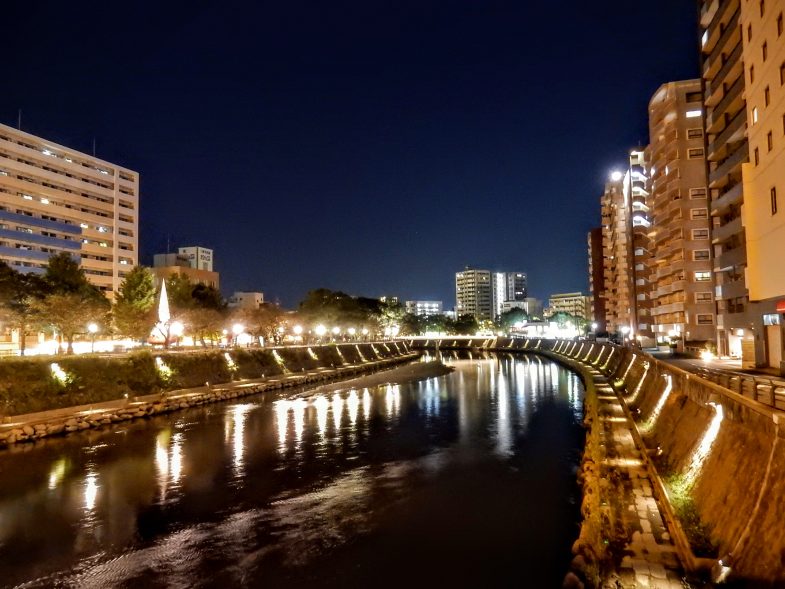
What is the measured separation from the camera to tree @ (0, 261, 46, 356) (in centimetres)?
5300

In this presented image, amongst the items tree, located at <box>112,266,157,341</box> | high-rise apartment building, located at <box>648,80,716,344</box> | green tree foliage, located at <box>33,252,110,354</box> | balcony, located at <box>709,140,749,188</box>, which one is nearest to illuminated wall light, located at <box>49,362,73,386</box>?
green tree foliage, located at <box>33,252,110,354</box>

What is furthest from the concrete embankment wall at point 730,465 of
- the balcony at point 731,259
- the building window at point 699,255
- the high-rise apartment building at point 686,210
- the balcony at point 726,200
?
the building window at point 699,255

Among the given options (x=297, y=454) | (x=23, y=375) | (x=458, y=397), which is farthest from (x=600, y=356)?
(x=23, y=375)

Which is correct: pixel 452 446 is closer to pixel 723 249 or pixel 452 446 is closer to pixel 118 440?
pixel 118 440

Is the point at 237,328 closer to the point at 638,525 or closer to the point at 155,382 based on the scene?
the point at 155,382

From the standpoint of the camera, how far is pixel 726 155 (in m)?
52.9

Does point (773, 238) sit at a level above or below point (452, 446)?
above

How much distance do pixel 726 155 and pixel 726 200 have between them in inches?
194

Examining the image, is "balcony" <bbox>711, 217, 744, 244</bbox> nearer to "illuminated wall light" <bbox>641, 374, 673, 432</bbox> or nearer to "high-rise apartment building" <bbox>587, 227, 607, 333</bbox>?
"illuminated wall light" <bbox>641, 374, 673, 432</bbox>

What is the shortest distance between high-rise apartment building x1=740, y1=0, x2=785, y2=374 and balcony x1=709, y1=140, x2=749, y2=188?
46.1 feet

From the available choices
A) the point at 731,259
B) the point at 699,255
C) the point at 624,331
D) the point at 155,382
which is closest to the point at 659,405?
the point at 731,259

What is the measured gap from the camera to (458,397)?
2061 inches

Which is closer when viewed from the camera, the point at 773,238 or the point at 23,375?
the point at 773,238

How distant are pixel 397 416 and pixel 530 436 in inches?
433
